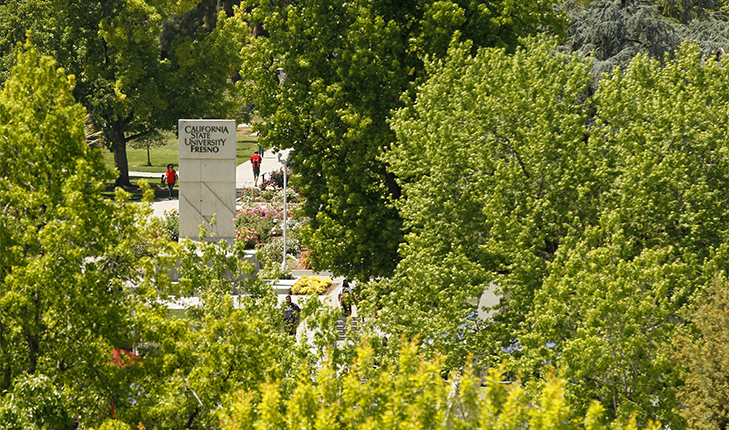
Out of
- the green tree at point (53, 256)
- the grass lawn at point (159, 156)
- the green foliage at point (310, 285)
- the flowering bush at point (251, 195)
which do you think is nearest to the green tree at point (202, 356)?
the green tree at point (53, 256)

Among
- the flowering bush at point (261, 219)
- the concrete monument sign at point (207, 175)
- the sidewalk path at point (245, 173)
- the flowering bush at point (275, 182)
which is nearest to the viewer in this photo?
the concrete monument sign at point (207, 175)

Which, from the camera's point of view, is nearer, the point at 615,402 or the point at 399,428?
the point at 399,428

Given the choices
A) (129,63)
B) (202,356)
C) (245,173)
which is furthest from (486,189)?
(245,173)

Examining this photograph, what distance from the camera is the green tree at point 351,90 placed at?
18516 millimetres

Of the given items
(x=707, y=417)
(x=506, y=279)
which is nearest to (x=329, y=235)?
(x=506, y=279)

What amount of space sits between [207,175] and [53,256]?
670 inches

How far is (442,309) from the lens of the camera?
13406 millimetres

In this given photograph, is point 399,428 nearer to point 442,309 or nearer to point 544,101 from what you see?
point 442,309

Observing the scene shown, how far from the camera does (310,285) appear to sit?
87.6ft

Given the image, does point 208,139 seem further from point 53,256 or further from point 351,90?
point 53,256

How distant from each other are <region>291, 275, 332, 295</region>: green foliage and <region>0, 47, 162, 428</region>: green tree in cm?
1554

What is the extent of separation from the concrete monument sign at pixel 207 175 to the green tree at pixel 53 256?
615 inches

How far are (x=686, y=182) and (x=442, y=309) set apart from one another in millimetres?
4537

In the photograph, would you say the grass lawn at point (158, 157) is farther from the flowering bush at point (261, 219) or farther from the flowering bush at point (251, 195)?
the flowering bush at point (261, 219)
